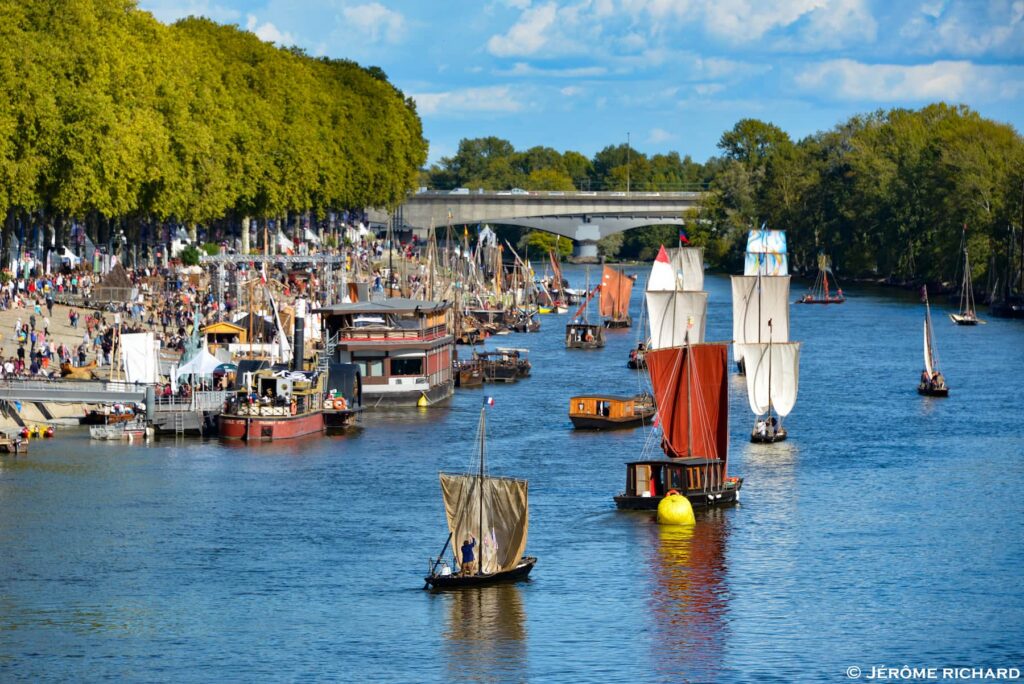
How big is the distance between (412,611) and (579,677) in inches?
335

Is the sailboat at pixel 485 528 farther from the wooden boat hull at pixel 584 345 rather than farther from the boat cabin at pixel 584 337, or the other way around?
the boat cabin at pixel 584 337

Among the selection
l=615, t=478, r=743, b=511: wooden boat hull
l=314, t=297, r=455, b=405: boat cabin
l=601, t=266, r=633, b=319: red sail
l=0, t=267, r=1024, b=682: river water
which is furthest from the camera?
l=601, t=266, r=633, b=319: red sail

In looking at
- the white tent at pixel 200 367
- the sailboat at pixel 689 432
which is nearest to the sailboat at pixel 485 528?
the sailboat at pixel 689 432

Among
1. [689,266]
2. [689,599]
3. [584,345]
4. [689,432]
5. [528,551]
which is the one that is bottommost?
[689,599]

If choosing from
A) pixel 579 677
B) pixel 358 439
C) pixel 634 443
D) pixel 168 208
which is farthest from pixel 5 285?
pixel 579 677

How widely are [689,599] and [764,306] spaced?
60.0 m

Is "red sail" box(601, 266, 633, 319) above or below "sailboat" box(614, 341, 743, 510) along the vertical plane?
above

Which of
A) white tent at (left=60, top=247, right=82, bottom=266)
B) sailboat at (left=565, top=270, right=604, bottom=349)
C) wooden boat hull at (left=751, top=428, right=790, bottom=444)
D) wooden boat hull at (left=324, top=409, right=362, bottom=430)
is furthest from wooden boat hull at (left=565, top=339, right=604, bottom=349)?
wooden boat hull at (left=751, top=428, right=790, bottom=444)

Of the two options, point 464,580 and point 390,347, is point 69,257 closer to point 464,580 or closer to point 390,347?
point 390,347

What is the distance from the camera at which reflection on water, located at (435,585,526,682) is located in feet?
201

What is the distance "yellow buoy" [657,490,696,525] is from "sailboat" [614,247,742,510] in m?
1.83

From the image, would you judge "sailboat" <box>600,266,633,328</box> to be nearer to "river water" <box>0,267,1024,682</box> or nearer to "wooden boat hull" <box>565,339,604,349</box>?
"wooden boat hull" <box>565,339,604,349</box>

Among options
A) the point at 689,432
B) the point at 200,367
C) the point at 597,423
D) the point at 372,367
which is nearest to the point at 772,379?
the point at 597,423

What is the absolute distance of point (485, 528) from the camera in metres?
69.6
